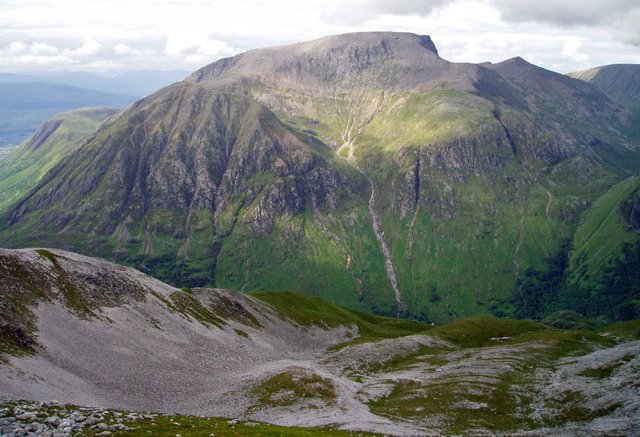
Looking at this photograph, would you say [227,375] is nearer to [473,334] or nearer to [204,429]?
[204,429]

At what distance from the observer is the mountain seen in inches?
2800

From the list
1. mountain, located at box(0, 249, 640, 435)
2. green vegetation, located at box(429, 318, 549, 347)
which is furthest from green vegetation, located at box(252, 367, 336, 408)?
green vegetation, located at box(429, 318, 549, 347)

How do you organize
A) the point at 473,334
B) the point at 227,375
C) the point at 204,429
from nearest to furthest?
the point at 204,429 < the point at 227,375 < the point at 473,334

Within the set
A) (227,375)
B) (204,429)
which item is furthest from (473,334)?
(204,429)

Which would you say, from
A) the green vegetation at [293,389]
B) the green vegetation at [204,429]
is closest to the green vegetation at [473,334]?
the green vegetation at [293,389]

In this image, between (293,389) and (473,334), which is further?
(473,334)

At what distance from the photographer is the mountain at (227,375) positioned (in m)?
71.1

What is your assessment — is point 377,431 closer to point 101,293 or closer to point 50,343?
point 50,343

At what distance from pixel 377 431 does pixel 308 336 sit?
118m

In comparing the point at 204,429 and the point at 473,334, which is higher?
the point at 204,429

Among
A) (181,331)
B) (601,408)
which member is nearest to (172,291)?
(181,331)

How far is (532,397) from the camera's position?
94.9 m

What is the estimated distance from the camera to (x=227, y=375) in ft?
354

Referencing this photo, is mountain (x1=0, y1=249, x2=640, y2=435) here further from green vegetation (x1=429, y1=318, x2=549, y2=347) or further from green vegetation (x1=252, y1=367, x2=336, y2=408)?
green vegetation (x1=429, y1=318, x2=549, y2=347)
